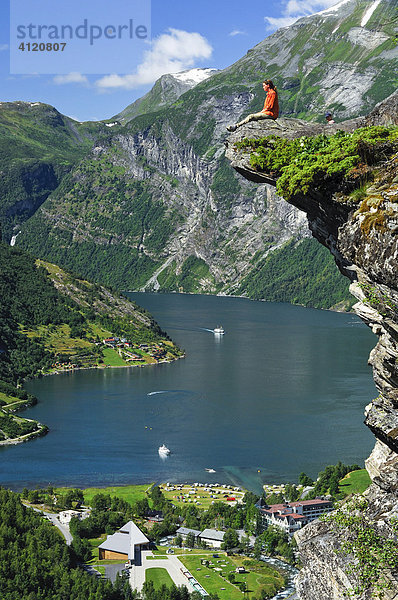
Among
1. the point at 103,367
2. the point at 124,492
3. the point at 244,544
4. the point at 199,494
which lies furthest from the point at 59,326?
the point at 244,544

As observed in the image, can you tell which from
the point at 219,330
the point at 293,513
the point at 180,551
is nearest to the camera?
the point at 180,551

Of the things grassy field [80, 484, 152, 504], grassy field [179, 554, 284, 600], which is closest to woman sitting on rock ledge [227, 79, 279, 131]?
grassy field [179, 554, 284, 600]

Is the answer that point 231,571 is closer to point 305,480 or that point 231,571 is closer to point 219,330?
point 305,480

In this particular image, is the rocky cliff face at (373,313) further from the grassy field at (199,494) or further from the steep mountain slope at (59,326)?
the steep mountain slope at (59,326)

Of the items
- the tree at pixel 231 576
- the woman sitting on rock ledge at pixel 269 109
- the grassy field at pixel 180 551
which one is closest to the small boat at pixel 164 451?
the grassy field at pixel 180 551

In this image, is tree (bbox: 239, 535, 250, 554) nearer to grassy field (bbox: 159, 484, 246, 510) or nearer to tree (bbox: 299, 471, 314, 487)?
grassy field (bbox: 159, 484, 246, 510)

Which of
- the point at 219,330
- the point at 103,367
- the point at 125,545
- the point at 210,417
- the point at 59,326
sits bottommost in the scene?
the point at 125,545

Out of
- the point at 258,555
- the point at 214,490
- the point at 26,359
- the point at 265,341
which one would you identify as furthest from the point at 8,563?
the point at 265,341
